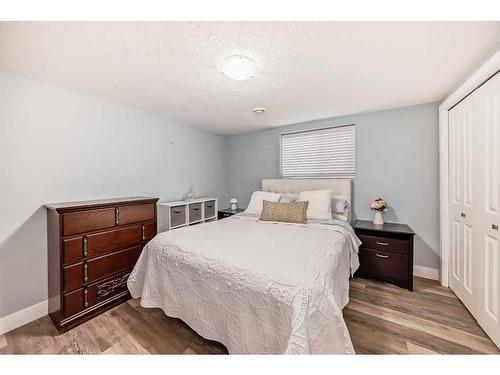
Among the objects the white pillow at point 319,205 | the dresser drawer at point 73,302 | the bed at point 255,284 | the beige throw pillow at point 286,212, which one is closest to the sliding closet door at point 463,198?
the bed at point 255,284

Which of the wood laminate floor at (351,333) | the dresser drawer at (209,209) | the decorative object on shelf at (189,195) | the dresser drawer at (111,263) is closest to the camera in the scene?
the wood laminate floor at (351,333)

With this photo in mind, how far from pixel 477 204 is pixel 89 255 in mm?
3522

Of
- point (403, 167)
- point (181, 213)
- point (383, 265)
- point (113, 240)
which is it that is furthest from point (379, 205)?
point (113, 240)

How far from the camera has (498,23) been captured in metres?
1.20

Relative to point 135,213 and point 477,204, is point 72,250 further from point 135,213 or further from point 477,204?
point 477,204

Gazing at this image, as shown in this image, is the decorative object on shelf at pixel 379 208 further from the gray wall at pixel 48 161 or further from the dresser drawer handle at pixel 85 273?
the dresser drawer handle at pixel 85 273

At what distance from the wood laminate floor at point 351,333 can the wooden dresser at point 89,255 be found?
0.43ft

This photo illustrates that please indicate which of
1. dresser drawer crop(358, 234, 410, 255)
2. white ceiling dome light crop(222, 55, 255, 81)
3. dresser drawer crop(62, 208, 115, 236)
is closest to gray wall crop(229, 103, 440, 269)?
dresser drawer crop(358, 234, 410, 255)

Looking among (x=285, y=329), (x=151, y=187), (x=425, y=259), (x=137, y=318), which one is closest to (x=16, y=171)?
(x=151, y=187)

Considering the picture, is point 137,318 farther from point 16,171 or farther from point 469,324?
point 469,324

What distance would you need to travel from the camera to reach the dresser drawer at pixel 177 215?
302 cm

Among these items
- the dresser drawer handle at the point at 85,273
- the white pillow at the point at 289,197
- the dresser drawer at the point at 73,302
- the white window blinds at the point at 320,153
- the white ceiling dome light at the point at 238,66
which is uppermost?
the white ceiling dome light at the point at 238,66

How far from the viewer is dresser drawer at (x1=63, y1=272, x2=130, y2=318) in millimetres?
1766

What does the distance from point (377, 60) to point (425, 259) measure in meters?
2.51
